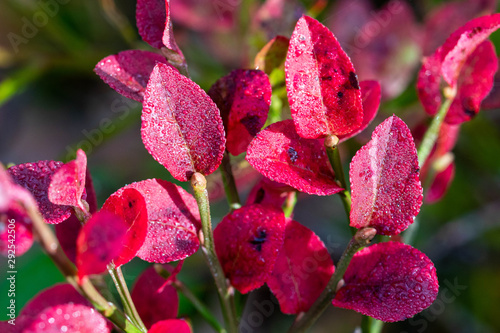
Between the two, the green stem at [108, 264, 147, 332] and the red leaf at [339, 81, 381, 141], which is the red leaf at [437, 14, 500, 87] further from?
the green stem at [108, 264, 147, 332]

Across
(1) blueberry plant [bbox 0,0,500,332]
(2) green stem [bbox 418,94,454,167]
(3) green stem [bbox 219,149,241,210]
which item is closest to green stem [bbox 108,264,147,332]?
(1) blueberry plant [bbox 0,0,500,332]

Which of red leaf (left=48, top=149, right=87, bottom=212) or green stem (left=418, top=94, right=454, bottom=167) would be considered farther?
green stem (left=418, top=94, right=454, bottom=167)

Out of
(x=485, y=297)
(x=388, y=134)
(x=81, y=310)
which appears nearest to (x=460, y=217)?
(x=485, y=297)

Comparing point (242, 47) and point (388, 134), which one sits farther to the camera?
point (242, 47)

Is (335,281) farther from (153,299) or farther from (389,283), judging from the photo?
(153,299)

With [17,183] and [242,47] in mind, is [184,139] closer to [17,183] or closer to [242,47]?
[17,183]

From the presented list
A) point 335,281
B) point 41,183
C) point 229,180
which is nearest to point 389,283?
point 335,281

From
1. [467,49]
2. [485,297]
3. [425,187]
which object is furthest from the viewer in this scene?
[485,297]

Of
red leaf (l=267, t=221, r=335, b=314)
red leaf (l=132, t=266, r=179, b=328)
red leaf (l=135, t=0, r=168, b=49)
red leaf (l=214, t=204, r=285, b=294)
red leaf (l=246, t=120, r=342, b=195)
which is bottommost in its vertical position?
red leaf (l=132, t=266, r=179, b=328)
